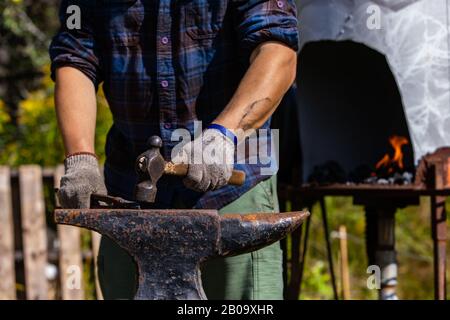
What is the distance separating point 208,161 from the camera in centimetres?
283

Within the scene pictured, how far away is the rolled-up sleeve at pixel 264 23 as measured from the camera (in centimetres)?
324

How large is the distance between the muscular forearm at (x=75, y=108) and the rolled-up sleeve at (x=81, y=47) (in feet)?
0.09

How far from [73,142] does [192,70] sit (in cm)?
52

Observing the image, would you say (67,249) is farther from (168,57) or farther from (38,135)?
(168,57)

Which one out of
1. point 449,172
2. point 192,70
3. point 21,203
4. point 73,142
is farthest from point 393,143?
point 21,203

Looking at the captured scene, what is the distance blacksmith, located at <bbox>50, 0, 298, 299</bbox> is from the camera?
130 inches

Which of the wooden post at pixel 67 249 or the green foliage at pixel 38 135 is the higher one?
the green foliage at pixel 38 135

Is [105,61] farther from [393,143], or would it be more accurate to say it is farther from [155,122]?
[393,143]

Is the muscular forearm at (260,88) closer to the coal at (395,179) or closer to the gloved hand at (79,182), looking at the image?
the gloved hand at (79,182)

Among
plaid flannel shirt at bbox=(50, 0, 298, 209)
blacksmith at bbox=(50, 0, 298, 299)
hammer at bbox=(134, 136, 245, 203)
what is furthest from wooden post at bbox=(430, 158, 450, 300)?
hammer at bbox=(134, 136, 245, 203)

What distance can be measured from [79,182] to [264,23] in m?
0.85

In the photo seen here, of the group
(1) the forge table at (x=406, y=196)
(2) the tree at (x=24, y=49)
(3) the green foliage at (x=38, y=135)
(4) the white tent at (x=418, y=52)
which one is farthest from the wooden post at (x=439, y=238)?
(2) the tree at (x=24, y=49)

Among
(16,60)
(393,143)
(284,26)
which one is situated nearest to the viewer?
(284,26)

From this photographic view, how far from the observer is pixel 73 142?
341 centimetres
